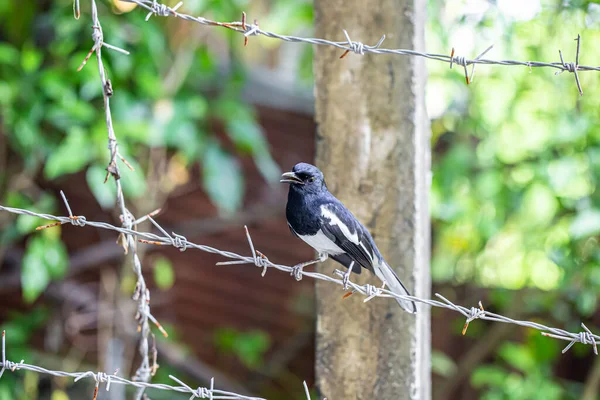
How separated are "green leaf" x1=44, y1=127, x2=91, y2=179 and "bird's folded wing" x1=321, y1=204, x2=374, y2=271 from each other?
1324mm

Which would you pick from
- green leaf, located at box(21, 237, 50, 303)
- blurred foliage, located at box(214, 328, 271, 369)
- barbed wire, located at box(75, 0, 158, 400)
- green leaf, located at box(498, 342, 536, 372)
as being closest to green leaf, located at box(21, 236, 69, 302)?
green leaf, located at box(21, 237, 50, 303)

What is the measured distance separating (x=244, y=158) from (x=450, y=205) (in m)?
1.78

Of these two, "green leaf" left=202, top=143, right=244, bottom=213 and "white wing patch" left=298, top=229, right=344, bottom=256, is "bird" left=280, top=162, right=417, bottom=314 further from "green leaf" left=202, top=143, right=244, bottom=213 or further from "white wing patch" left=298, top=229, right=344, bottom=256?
"green leaf" left=202, top=143, right=244, bottom=213

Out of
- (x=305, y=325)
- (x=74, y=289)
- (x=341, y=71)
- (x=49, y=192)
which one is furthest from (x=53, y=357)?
(x=341, y=71)

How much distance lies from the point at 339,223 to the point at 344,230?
0.02 m

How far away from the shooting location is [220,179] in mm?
2617

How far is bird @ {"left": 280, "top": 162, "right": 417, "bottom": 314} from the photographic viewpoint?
125 centimetres

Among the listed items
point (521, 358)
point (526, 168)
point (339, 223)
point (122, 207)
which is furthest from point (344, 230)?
point (521, 358)

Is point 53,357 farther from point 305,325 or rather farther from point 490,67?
point 490,67

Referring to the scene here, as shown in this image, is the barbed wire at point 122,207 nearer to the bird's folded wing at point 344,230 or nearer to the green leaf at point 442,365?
the bird's folded wing at point 344,230

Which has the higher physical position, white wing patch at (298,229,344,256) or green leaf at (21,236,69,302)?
green leaf at (21,236,69,302)

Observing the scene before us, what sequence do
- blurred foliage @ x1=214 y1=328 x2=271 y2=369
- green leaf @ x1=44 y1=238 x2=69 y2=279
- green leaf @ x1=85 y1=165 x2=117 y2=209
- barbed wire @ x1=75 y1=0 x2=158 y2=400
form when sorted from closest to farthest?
barbed wire @ x1=75 y1=0 x2=158 y2=400, green leaf @ x1=85 y1=165 x2=117 y2=209, green leaf @ x1=44 y1=238 x2=69 y2=279, blurred foliage @ x1=214 y1=328 x2=271 y2=369

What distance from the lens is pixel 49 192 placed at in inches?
159

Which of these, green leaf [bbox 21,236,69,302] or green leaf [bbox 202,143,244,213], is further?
green leaf [bbox 202,143,244,213]
